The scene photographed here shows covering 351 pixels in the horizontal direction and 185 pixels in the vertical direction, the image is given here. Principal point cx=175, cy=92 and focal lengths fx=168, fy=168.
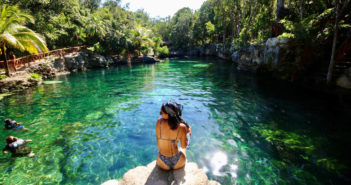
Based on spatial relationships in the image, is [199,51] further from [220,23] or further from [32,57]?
[32,57]

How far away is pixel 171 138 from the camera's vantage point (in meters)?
3.23

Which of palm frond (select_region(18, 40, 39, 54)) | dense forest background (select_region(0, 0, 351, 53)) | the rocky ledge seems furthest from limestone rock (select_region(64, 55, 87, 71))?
the rocky ledge

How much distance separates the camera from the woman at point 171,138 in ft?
10.1

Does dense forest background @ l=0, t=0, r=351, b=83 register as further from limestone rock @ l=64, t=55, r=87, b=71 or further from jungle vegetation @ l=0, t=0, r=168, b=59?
limestone rock @ l=64, t=55, r=87, b=71

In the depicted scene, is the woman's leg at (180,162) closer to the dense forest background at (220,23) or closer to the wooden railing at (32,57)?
the dense forest background at (220,23)

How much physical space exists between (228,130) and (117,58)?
3401 cm

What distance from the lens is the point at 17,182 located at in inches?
170

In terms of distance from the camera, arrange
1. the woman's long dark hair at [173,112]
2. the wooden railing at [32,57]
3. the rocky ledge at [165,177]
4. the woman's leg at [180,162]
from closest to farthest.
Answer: the woman's long dark hair at [173,112] → the rocky ledge at [165,177] → the woman's leg at [180,162] → the wooden railing at [32,57]

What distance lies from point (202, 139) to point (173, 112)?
3.87m

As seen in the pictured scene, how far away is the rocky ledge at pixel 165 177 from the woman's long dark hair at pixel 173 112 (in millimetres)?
948

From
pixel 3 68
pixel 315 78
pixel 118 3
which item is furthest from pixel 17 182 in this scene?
pixel 118 3

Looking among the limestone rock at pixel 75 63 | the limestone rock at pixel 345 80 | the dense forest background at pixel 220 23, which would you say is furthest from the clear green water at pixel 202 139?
the limestone rock at pixel 75 63

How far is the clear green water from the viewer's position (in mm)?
4611

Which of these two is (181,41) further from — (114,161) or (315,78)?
(114,161)
